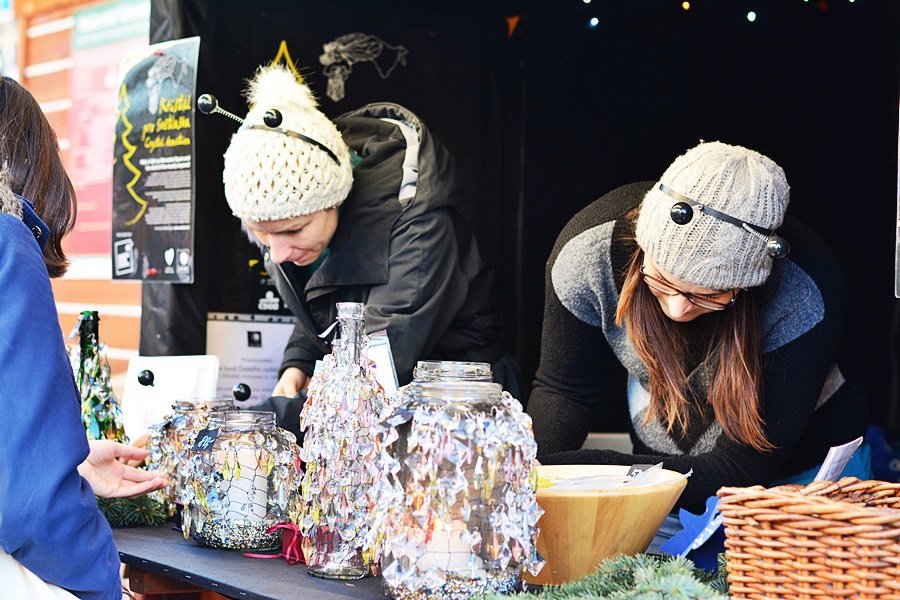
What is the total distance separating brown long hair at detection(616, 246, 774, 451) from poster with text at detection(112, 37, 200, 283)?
1400 mm

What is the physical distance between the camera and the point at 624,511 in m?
1.49

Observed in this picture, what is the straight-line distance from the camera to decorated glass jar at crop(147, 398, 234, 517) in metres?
2.00

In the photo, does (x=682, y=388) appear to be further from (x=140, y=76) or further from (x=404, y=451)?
(x=140, y=76)

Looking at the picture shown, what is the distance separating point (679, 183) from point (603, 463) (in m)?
0.48

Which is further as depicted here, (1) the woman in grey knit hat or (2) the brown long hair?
(2) the brown long hair

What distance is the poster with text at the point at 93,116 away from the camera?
3740 mm

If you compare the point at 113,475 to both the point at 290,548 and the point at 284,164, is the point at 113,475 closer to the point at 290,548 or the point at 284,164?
the point at 290,548

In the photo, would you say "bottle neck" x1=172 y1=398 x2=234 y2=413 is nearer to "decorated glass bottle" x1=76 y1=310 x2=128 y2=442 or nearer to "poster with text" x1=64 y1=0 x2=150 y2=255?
"decorated glass bottle" x1=76 y1=310 x2=128 y2=442

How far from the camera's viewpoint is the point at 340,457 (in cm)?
159

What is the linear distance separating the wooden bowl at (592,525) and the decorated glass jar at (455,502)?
0.13 metres

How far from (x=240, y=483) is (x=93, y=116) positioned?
2.58m

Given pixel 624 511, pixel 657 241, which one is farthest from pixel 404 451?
pixel 657 241

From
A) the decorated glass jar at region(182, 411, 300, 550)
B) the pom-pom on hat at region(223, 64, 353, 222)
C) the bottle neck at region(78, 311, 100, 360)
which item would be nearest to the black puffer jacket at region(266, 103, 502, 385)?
the pom-pom on hat at region(223, 64, 353, 222)

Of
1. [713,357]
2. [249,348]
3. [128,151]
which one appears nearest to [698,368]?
[713,357]
